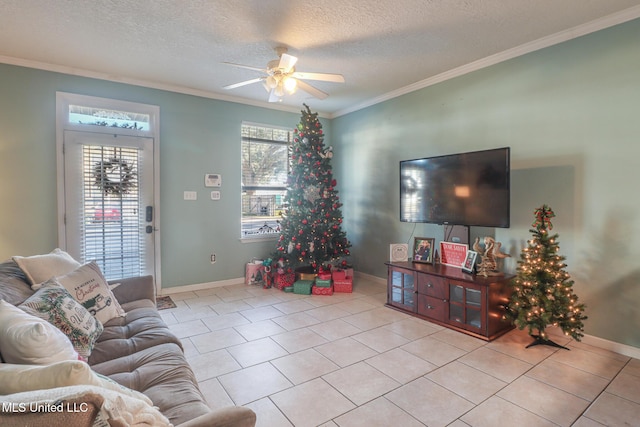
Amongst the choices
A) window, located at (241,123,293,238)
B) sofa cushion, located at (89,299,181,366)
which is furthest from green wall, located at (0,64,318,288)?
sofa cushion, located at (89,299,181,366)

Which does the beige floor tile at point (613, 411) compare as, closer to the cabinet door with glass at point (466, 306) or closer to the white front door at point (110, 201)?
the cabinet door with glass at point (466, 306)

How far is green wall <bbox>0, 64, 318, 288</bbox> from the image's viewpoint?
344 cm

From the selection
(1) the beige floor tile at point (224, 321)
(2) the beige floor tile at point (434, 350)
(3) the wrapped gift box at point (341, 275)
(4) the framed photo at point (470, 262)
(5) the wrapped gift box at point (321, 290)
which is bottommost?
(2) the beige floor tile at point (434, 350)

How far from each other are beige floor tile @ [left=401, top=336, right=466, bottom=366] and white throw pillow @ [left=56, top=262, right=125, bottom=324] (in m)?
2.32

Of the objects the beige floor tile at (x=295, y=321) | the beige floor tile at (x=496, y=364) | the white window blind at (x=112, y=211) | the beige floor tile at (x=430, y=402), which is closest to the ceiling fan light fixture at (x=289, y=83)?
the white window blind at (x=112, y=211)

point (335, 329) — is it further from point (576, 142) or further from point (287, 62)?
point (576, 142)

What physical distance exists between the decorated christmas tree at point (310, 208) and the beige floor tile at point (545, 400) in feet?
9.02

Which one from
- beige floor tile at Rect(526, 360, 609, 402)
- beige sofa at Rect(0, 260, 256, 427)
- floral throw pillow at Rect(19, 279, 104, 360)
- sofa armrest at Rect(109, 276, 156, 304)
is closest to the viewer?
beige sofa at Rect(0, 260, 256, 427)

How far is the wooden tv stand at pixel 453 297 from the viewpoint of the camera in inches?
115

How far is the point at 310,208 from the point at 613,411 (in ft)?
11.5

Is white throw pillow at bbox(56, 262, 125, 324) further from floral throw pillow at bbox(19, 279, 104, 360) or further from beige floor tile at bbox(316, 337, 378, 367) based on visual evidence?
beige floor tile at bbox(316, 337, 378, 367)

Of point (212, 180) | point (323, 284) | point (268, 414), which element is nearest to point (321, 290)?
point (323, 284)

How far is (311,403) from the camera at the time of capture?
6.63 feet

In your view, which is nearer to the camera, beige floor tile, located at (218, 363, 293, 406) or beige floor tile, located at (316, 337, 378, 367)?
beige floor tile, located at (218, 363, 293, 406)
